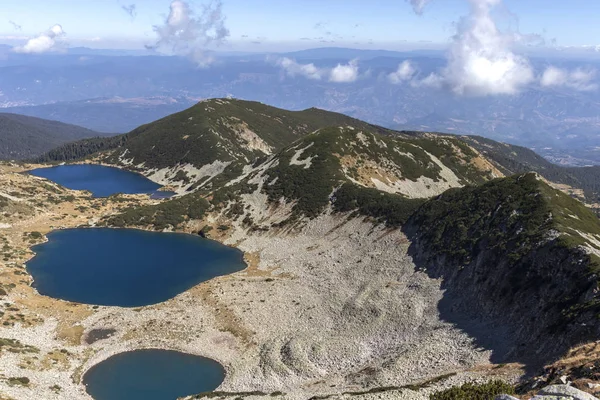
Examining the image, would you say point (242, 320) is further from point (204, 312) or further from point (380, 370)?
point (380, 370)

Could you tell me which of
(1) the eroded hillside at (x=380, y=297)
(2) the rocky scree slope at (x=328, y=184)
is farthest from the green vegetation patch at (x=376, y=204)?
(1) the eroded hillside at (x=380, y=297)

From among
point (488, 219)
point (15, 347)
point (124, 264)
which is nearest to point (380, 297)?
point (488, 219)

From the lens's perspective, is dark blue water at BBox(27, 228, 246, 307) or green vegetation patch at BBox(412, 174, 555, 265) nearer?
green vegetation patch at BBox(412, 174, 555, 265)

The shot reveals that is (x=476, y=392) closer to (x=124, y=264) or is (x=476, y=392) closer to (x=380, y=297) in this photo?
(x=380, y=297)

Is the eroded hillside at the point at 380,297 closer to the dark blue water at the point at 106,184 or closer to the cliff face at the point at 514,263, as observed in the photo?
the cliff face at the point at 514,263

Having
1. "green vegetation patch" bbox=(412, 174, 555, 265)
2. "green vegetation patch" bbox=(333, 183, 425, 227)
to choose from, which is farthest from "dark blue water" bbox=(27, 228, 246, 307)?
"green vegetation patch" bbox=(412, 174, 555, 265)

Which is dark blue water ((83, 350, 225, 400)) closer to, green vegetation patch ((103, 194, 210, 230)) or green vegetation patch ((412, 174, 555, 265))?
green vegetation patch ((412, 174, 555, 265))

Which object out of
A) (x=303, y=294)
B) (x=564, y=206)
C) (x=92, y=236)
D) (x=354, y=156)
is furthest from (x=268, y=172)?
(x=564, y=206)
